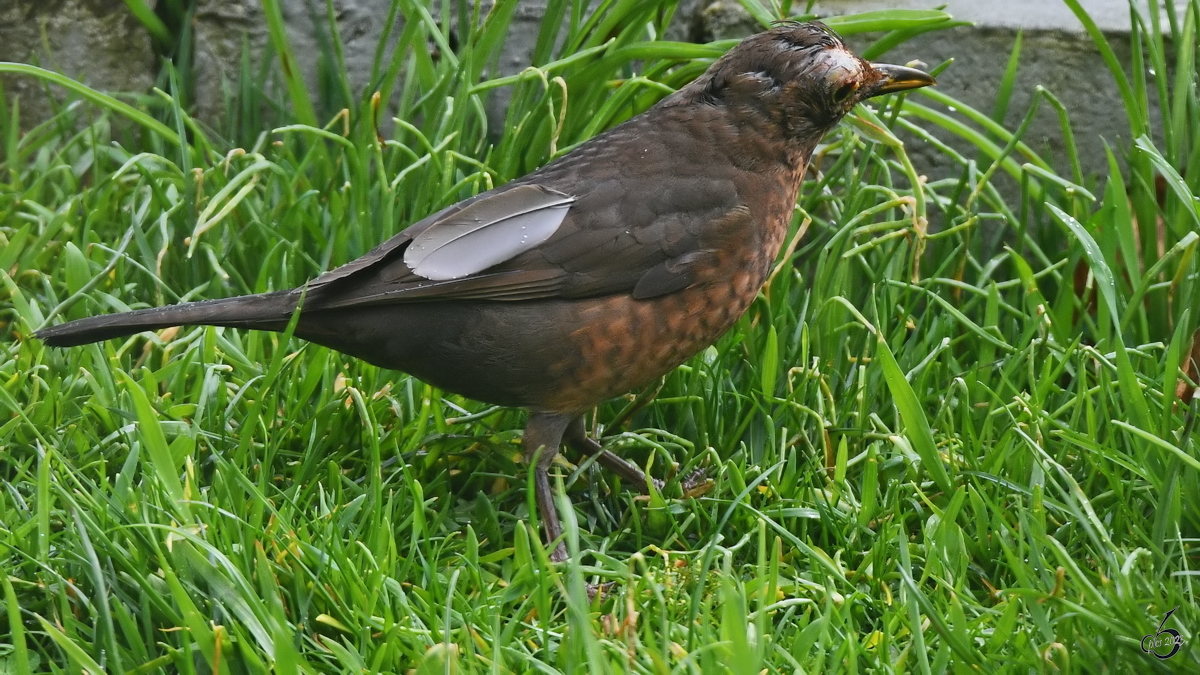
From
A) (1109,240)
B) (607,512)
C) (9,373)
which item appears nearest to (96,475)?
(9,373)

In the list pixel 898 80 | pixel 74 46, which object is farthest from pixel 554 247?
pixel 74 46

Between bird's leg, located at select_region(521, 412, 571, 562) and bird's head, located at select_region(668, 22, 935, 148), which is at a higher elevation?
bird's head, located at select_region(668, 22, 935, 148)

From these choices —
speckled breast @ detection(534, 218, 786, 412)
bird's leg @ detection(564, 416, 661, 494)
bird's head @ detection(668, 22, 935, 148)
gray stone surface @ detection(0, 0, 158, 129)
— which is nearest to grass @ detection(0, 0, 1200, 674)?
bird's leg @ detection(564, 416, 661, 494)

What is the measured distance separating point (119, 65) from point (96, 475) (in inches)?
89.3

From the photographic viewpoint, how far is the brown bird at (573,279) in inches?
113

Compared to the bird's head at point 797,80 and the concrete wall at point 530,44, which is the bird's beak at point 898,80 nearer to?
the bird's head at point 797,80

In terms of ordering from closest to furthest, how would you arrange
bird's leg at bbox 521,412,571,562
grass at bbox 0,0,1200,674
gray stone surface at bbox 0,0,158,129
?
grass at bbox 0,0,1200,674
bird's leg at bbox 521,412,571,562
gray stone surface at bbox 0,0,158,129

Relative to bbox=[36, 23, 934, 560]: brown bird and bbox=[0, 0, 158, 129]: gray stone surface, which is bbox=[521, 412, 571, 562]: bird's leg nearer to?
bbox=[36, 23, 934, 560]: brown bird

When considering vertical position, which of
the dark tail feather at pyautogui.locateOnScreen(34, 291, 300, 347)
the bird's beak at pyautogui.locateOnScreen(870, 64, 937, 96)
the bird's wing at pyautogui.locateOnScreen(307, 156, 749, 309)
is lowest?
the dark tail feather at pyautogui.locateOnScreen(34, 291, 300, 347)

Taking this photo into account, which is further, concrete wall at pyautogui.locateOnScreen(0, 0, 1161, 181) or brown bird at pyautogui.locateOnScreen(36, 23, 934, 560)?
concrete wall at pyautogui.locateOnScreen(0, 0, 1161, 181)

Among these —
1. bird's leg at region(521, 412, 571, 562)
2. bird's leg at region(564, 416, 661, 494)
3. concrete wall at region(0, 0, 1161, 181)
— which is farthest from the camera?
concrete wall at region(0, 0, 1161, 181)

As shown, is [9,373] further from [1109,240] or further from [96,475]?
[1109,240]

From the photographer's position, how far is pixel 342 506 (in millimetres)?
2836

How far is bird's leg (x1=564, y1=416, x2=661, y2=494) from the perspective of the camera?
314 cm
